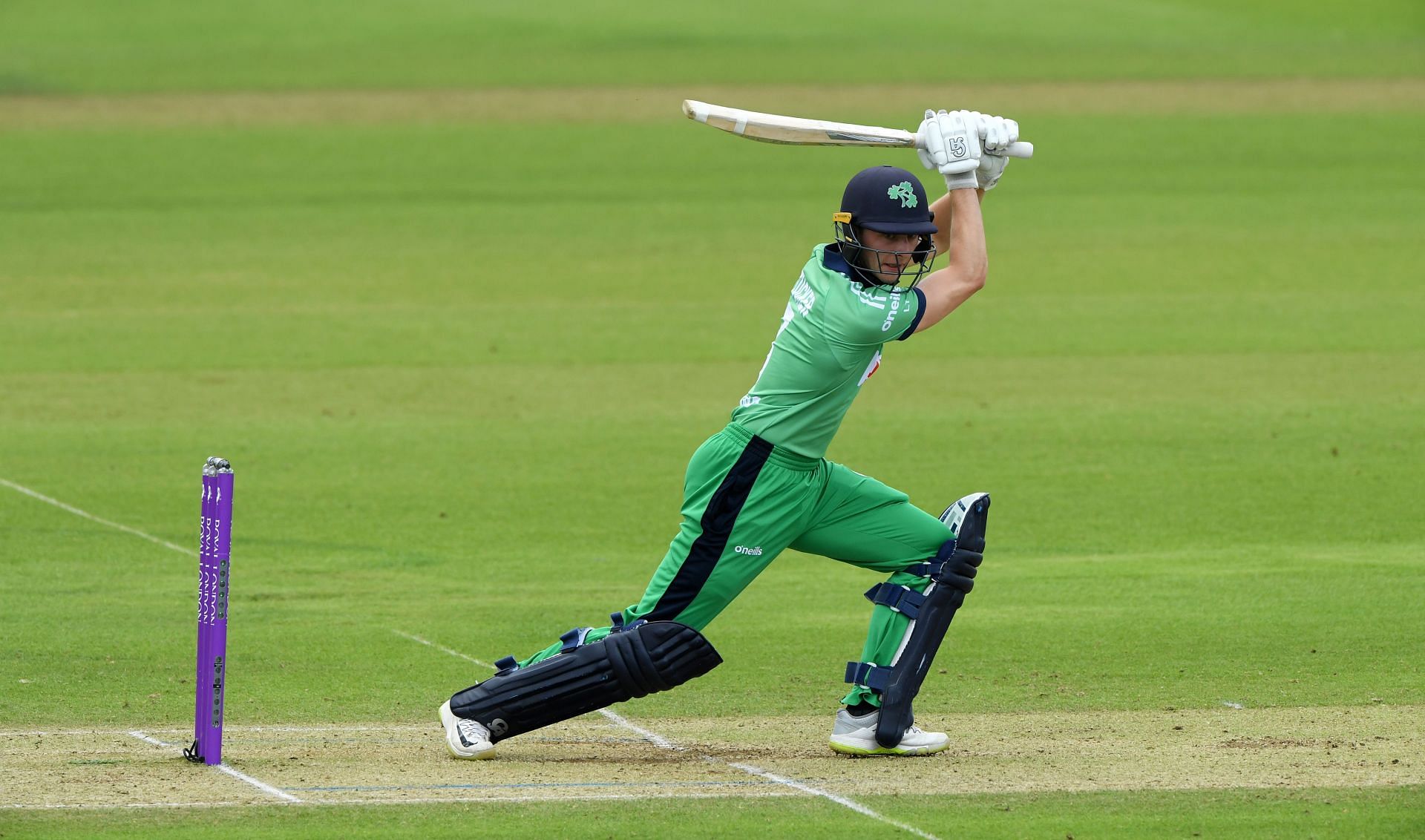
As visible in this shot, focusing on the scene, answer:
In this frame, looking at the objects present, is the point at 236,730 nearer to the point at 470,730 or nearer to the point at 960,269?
the point at 470,730

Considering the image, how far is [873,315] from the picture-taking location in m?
7.33

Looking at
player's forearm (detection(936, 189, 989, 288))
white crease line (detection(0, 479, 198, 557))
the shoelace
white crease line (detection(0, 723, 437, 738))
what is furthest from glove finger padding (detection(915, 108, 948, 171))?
white crease line (detection(0, 479, 198, 557))

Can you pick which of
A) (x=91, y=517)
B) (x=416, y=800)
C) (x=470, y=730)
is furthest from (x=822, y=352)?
(x=91, y=517)

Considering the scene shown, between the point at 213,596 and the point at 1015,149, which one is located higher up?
the point at 1015,149

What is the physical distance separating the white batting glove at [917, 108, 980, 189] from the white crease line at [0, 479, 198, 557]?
6933mm

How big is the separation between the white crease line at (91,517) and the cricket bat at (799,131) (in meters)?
6.36

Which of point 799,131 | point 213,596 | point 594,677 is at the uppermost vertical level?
point 799,131

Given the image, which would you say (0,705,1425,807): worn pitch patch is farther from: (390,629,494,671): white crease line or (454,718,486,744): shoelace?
(390,629,494,671): white crease line

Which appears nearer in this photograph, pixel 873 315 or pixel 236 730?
pixel 873 315

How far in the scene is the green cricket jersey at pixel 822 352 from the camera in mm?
7363

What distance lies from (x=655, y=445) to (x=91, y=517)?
479 cm

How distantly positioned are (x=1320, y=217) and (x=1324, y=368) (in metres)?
9.91

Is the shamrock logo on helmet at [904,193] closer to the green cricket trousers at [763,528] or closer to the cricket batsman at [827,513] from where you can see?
the cricket batsman at [827,513]

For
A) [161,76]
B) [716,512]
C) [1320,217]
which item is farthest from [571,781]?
[161,76]
